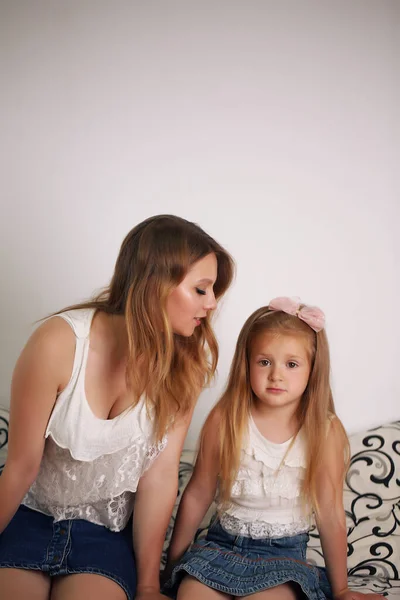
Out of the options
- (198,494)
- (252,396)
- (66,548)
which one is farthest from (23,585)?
(252,396)

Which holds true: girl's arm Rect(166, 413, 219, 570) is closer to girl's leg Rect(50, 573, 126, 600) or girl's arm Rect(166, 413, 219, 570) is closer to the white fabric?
the white fabric

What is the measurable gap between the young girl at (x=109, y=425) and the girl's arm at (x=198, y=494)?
9 centimetres

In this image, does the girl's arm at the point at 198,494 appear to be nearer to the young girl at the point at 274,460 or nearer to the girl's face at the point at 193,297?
the young girl at the point at 274,460

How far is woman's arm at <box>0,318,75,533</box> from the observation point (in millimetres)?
1688

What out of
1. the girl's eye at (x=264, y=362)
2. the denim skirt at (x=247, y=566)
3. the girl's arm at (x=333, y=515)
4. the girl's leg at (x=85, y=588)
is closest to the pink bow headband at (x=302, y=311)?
the girl's eye at (x=264, y=362)

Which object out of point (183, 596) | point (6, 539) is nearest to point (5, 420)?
point (6, 539)

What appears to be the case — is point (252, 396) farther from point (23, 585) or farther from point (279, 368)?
point (23, 585)

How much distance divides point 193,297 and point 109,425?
0.39 meters

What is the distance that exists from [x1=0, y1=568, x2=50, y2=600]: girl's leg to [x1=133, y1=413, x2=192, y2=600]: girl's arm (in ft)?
0.88

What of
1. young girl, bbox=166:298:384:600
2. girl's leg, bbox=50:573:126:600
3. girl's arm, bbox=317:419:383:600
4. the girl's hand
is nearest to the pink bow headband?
young girl, bbox=166:298:384:600

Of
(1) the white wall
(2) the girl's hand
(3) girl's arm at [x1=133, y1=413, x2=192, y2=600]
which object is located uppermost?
(1) the white wall

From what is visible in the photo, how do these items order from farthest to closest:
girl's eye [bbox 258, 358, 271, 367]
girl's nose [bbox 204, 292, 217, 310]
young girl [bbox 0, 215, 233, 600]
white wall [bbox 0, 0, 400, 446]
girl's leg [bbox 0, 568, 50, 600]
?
white wall [bbox 0, 0, 400, 446] < girl's eye [bbox 258, 358, 271, 367] < girl's nose [bbox 204, 292, 217, 310] < young girl [bbox 0, 215, 233, 600] < girl's leg [bbox 0, 568, 50, 600]

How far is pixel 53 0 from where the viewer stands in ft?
9.07

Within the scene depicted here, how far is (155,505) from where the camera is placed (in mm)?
1876
